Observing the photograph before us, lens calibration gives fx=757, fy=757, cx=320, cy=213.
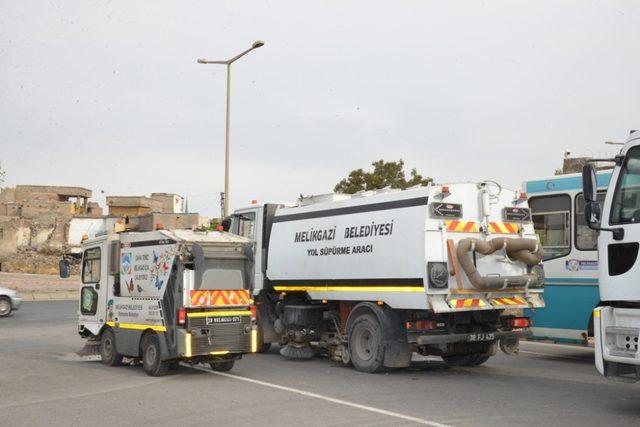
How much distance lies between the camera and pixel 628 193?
8383 millimetres

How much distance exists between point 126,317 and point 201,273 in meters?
1.96

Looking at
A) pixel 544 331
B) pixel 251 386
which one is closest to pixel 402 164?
pixel 544 331

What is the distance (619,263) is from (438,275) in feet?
11.3

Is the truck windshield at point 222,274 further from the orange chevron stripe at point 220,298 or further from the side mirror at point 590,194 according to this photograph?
the side mirror at point 590,194

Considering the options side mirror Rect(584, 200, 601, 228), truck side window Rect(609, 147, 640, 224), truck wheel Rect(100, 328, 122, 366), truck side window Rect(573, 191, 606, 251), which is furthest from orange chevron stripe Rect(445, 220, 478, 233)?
truck wheel Rect(100, 328, 122, 366)

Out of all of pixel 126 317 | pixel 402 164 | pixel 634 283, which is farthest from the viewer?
pixel 402 164

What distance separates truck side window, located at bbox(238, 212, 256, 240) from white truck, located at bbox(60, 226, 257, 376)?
10.4 feet

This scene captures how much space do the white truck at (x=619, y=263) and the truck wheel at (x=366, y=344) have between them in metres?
4.36

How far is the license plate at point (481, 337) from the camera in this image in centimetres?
1185

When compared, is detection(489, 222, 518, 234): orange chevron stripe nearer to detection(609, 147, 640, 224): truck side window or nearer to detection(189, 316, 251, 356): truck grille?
detection(609, 147, 640, 224): truck side window

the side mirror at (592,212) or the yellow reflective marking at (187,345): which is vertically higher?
the side mirror at (592,212)

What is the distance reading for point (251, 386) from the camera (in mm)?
11047

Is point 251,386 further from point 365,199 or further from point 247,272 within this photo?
point 365,199

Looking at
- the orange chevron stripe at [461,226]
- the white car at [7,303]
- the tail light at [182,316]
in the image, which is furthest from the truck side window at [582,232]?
the white car at [7,303]
